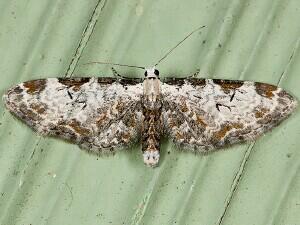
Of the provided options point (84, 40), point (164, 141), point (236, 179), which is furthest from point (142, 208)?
point (84, 40)

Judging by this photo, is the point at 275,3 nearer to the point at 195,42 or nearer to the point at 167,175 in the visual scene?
the point at 195,42

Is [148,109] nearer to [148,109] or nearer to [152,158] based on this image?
[148,109]

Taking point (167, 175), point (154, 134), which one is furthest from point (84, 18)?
point (167, 175)

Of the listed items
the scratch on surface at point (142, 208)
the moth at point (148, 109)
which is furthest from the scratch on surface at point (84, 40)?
the scratch on surface at point (142, 208)

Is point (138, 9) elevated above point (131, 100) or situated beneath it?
elevated above

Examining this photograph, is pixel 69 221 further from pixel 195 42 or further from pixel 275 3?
pixel 275 3

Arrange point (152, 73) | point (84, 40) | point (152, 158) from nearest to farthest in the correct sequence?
1. point (152, 158)
2. point (152, 73)
3. point (84, 40)

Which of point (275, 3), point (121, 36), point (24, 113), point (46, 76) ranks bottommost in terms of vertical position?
point (24, 113)
